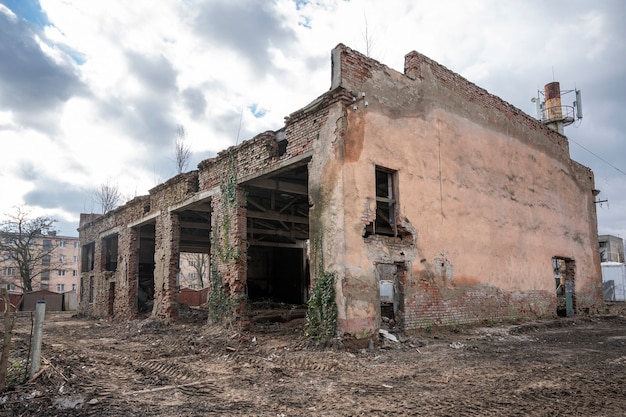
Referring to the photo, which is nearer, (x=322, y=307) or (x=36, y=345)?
(x=36, y=345)

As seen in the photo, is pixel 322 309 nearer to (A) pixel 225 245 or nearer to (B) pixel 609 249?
(A) pixel 225 245

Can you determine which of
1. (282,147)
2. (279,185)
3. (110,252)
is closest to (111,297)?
(110,252)

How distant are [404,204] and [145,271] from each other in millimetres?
15855

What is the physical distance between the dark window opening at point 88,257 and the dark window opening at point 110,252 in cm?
203

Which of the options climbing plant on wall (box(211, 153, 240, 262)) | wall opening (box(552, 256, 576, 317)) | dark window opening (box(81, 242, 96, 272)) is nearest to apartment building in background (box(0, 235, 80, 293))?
dark window opening (box(81, 242, 96, 272))

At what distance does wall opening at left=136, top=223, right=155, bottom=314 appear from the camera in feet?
67.4

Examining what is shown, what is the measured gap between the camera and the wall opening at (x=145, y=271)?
20531 mm

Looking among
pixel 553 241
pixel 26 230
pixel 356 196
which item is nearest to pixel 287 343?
pixel 356 196

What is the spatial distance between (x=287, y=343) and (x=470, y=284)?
5277mm

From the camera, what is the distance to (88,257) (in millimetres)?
25500

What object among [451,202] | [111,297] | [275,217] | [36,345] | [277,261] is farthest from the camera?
[277,261]

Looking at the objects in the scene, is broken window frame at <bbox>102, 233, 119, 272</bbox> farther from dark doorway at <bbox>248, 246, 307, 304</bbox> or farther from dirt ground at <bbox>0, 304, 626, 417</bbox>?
dirt ground at <bbox>0, 304, 626, 417</bbox>

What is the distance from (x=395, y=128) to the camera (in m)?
10.6

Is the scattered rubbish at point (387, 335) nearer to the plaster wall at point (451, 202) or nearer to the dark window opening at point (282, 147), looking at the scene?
the plaster wall at point (451, 202)
